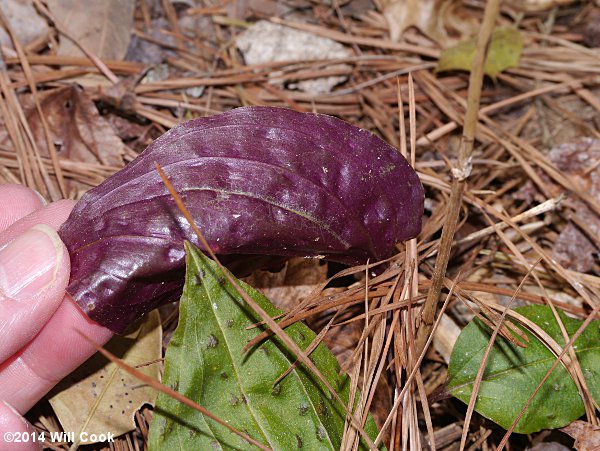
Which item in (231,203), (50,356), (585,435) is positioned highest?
(231,203)

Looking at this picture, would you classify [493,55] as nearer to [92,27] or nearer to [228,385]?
[92,27]

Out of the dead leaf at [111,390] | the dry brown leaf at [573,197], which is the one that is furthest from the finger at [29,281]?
the dry brown leaf at [573,197]

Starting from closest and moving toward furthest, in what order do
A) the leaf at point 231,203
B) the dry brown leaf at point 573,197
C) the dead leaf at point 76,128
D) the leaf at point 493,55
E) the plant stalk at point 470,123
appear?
the plant stalk at point 470,123 < the leaf at point 231,203 < the dry brown leaf at point 573,197 < the dead leaf at point 76,128 < the leaf at point 493,55

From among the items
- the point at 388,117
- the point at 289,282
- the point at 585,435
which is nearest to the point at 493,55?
the point at 388,117

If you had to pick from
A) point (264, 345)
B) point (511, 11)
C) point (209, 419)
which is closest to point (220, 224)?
point (264, 345)

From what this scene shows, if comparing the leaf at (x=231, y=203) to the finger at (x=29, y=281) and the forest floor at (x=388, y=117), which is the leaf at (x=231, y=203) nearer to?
the finger at (x=29, y=281)

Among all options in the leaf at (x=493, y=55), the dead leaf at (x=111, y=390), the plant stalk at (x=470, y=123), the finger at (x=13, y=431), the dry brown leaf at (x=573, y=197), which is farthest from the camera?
the leaf at (x=493, y=55)

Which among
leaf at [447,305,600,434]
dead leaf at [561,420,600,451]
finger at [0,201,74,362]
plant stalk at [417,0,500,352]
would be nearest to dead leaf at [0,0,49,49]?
finger at [0,201,74,362]
